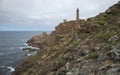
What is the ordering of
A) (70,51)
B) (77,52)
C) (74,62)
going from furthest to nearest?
(70,51)
(77,52)
(74,62)

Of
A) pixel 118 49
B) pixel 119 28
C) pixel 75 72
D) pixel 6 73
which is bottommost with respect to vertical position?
pixel 6 73

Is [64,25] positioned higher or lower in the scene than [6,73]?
higher

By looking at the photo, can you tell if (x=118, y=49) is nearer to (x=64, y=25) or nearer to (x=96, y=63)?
(x=96, y=63)

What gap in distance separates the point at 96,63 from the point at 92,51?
3.57 m

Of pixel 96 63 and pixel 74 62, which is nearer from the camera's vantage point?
pixel 96 63

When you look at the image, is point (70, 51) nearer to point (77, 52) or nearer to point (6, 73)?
point (77, 52)

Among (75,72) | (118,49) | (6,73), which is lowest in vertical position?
(6,73)

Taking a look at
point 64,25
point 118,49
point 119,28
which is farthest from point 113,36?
point 64,25

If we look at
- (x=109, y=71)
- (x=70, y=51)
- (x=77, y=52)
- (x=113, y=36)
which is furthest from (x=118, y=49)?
(x=70, y=51)

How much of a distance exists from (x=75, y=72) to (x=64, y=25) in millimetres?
69849

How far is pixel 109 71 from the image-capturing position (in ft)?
62.0

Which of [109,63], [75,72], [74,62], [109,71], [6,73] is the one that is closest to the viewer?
[109,71]

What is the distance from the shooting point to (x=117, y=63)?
1941 cm

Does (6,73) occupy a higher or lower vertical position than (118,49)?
lower
